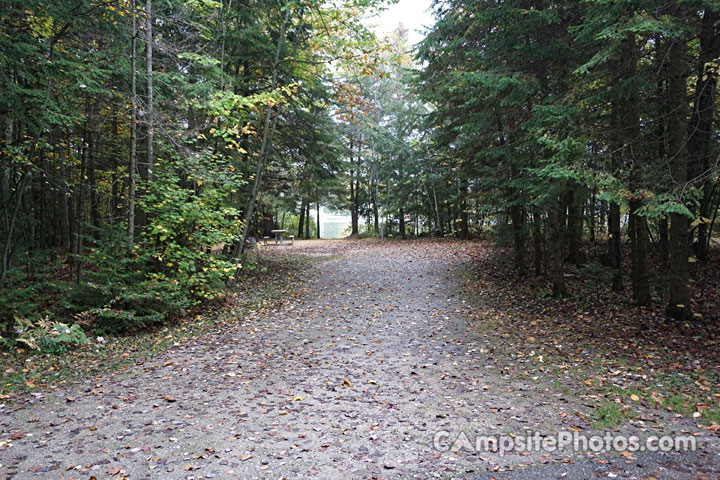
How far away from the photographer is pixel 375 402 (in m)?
4.83

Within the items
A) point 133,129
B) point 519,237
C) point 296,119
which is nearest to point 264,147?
point 296,119

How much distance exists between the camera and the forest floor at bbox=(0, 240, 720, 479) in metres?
3.51

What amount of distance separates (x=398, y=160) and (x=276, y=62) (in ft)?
44.8

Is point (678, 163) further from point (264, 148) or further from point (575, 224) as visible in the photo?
point (264, 148)

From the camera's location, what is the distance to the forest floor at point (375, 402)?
11.5 feet

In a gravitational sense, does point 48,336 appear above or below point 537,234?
below

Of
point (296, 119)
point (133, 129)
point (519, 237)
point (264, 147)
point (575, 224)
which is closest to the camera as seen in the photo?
point (133, 129)

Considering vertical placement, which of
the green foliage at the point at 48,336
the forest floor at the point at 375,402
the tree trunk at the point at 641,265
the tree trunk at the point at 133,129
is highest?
the tree trunk at the point at 133,129

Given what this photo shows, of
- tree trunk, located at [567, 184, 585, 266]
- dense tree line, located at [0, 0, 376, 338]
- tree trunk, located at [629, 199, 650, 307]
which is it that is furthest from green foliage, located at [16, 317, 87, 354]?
tree trunk, located at [629, 199, 650, 307]

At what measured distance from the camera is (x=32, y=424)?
418 cm

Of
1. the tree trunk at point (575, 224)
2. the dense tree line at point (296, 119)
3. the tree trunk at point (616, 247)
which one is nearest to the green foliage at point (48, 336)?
the dense tree line at point (296, 119)

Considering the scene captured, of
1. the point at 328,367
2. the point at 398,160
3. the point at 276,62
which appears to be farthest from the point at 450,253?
the point at 328,367

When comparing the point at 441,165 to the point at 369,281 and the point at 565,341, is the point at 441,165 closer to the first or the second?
the point at 369,281

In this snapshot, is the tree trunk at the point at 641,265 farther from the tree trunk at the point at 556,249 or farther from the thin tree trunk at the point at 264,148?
the thin tree trunk at the point at 264,148
